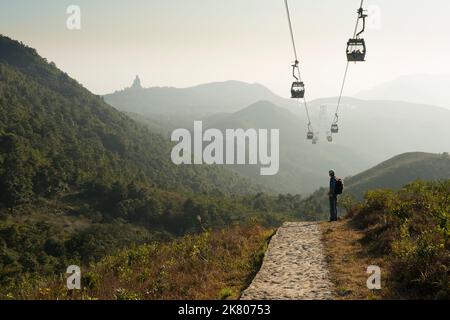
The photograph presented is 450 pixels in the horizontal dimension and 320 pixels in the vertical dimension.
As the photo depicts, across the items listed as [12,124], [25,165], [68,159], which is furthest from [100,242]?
[12,124]

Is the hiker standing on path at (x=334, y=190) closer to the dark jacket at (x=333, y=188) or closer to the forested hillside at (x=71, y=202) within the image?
the dark jacket at (x=333, y=188)

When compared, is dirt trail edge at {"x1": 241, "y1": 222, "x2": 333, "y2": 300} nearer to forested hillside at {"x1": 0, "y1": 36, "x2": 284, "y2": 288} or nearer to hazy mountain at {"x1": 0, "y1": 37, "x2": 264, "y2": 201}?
forested hillside at {"x1": 0, "y1": 36, "x2": 284, "y2": 288}

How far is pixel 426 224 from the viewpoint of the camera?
12.9m

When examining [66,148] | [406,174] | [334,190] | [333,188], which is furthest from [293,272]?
[406,174]

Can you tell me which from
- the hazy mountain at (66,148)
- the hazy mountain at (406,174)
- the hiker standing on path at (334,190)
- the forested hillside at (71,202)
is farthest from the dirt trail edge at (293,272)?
the hazy mountain at (406,174)

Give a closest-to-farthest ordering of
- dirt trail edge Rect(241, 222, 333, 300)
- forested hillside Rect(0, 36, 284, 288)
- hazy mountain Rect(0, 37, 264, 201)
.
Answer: dirt trail edge Rect(241, 222, 333, 300)
forested hillside Rect(0, 36, 284, 288)
hazy mountain Rect(0, 37, 264, 201)

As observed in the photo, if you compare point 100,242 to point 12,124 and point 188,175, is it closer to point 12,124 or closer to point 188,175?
point 12,124

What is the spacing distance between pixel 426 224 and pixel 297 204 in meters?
138

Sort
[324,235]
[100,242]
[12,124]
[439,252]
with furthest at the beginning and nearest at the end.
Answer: [12,124], [100,242], [324,235], [439,252]

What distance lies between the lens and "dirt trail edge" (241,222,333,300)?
9469 mm

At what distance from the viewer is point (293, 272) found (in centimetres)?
1143

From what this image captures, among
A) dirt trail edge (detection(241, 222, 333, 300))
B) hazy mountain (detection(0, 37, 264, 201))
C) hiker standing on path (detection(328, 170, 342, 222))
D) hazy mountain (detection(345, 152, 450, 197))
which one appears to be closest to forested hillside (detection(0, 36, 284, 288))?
hazy mountain (detection(0, 37, 264, 201))

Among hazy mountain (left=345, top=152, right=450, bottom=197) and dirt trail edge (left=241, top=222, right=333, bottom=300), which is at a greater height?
hazy mountain (left=345, top=152, right=450, bottom=197)

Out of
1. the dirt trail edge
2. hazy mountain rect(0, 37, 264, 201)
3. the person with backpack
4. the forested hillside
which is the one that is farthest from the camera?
hazy mountain rect(0, 37, 264, 201)
